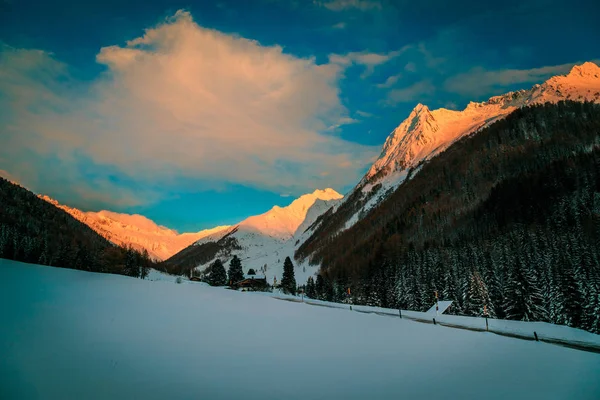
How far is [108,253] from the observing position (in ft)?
238

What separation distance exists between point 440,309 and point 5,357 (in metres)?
39.7

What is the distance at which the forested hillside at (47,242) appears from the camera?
220 ft

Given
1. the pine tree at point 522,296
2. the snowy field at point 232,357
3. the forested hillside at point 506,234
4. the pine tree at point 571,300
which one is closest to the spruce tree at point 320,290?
the forested hillside at point 506,234

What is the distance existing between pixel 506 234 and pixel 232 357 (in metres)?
98.3

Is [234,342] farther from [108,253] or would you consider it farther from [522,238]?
[522,238]

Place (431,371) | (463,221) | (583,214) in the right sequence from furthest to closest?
(463,221), (583,214), (431,371)

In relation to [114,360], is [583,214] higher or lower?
higher

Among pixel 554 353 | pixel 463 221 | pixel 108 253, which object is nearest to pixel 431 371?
pixel 554 353

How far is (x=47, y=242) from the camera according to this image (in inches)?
3912

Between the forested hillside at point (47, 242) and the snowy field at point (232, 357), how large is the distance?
179ft

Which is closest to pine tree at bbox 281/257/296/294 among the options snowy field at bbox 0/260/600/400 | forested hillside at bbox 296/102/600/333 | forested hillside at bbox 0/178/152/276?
forested hillside at bbox 296/102/600/333

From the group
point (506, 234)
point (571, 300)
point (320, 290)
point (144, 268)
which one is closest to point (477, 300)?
point (571, 300)

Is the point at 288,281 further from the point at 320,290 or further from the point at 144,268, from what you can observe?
the point at 144,268

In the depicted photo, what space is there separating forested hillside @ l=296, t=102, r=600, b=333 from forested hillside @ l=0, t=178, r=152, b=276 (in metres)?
61.3
